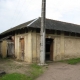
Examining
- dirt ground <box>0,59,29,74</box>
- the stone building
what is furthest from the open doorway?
dirt ground <box>0,59,29,74</box>

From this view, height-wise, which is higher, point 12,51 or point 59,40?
point 59,40

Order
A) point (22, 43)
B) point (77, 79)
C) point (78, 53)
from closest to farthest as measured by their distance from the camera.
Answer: point (77, 79) < point (22, 43) < point (78, 53)

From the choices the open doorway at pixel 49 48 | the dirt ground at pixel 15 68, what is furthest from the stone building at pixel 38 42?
the dirt ground at pixel 15 68

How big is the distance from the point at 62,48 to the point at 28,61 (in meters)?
4.51

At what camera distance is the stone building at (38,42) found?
15523 millimetres

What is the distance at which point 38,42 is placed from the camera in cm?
1597

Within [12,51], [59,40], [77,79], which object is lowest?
[77,79]

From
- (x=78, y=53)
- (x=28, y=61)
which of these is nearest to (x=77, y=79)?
(x=28, y=61)

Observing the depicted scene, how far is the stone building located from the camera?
1552cm

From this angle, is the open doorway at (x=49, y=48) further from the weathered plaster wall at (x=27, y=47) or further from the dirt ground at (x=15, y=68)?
the dirt ground at (x=15, y=68)

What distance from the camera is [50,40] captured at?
57.5 feet

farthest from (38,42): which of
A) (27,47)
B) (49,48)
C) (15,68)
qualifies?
(15,68)

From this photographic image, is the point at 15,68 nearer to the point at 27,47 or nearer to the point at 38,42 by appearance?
the point at 27,47

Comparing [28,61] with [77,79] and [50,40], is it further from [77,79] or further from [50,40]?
[77,79]
